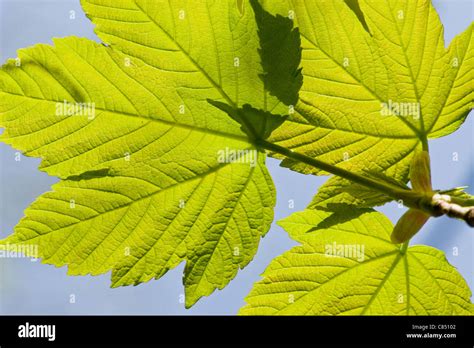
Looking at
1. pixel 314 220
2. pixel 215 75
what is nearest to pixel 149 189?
pixel 215 75

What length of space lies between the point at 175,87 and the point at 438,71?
89cm

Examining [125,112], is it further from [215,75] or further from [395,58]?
[395,58]

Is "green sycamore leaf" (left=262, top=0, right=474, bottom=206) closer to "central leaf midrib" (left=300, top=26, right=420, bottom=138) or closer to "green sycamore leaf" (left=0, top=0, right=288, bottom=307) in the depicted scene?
"central leaf midrib" (left=300, top=26, right=420, bottom=138)

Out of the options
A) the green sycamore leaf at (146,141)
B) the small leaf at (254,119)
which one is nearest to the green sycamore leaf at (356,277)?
the green sycamore leaf at (146,141)

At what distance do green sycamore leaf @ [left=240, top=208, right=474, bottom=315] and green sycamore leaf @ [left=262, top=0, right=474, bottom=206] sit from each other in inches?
9.4

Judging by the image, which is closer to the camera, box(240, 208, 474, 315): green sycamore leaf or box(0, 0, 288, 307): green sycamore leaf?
box(0, 0, 288, 307): green sycamore leaf

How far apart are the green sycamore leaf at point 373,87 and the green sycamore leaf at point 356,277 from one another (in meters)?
0.24

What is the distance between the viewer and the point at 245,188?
5.74 feet

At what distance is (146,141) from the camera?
1.67 meters

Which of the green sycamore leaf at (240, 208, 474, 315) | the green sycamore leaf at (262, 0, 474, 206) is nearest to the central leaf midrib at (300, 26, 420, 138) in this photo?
the green sycamore leaf at (262, 0, 474, 206)

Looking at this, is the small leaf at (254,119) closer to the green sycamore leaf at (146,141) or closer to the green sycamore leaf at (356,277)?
the green sycamore leaf at (146,141)

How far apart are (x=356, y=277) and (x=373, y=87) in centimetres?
69

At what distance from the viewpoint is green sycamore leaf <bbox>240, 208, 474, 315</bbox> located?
1877 millimetres

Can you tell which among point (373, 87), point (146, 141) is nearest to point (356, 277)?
point (373, 87)
